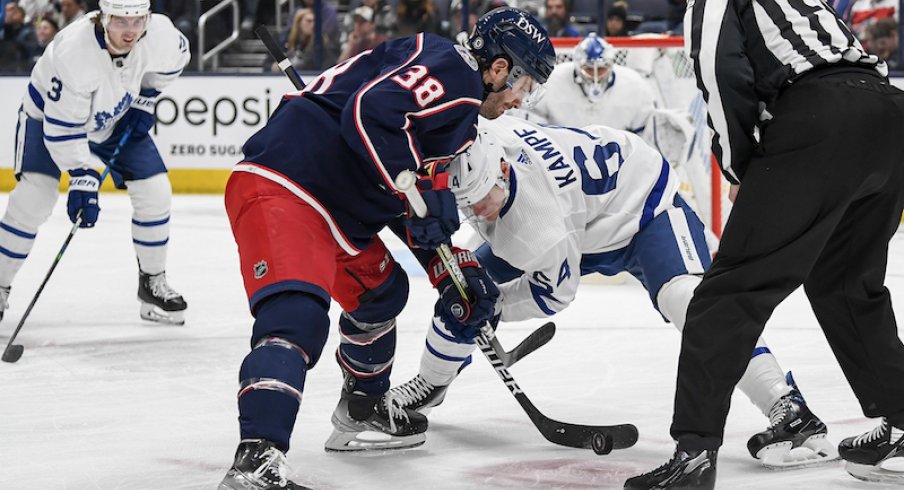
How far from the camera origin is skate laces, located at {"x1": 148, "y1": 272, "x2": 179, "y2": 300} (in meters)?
4.41

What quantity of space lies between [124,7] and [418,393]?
1.79 meters

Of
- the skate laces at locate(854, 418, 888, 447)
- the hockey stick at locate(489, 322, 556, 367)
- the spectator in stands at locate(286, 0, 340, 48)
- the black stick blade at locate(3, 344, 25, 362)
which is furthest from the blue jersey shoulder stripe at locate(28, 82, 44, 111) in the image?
the spectator in stands at locate(286, 0, 340, 48)

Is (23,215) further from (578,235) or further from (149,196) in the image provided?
(578,235)

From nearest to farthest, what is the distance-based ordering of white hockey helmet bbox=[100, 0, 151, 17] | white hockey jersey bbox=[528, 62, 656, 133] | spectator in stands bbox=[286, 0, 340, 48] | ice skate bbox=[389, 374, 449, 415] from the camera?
ice skate bbox=[389, 374, 449, 415] < white hockey helmet bbox=[100, 0, 151, 17] < white hockey jersey bbox=[528, 62, 656, 133] < spectator in stands bbox=[286, 0, 340, 48]

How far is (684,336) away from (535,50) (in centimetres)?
60

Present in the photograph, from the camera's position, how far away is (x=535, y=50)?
247cm

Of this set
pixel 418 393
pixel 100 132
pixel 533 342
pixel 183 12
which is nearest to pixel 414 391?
pixel 418 393

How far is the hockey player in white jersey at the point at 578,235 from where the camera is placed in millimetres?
2553

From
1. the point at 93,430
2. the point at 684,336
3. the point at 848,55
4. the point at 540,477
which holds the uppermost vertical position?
the point at 848,55

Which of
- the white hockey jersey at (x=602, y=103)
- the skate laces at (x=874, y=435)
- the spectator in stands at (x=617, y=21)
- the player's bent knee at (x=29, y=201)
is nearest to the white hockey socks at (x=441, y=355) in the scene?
the skate laces at (x=874, y=435)

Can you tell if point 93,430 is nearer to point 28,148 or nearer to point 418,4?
point 28,148

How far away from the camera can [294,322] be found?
2221mm

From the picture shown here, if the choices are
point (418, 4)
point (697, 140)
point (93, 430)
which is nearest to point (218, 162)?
point (418, 4)

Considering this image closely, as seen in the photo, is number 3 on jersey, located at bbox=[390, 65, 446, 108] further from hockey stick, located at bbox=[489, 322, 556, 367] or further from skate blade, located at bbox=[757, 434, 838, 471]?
skate blade, located at bbox=[757, 434, 838, 471]
